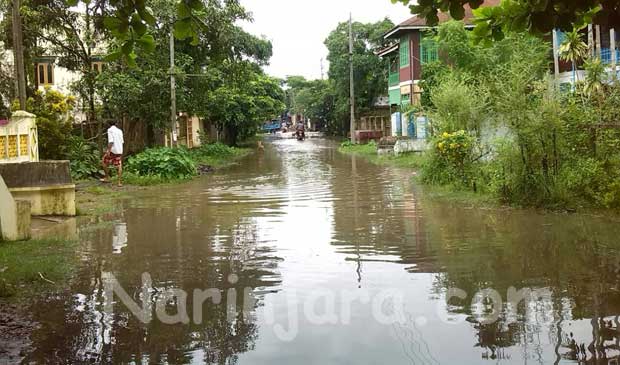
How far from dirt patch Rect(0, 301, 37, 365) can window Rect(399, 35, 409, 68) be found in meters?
32.1

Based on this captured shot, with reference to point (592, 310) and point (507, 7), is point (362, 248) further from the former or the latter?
point (507, 7)

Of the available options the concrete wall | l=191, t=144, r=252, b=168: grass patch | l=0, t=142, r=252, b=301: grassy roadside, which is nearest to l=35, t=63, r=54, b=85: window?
l=191, t=144, r=252, b=168: grass patch

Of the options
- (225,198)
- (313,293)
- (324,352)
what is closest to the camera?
(324,352)

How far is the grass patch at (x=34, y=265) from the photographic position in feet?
22.1

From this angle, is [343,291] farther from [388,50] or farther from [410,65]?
[388,50]

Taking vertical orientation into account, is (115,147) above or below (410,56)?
below

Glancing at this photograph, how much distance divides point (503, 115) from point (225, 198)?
6.27 metres

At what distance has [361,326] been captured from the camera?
541 cm

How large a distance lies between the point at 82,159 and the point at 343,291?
15.5 metres

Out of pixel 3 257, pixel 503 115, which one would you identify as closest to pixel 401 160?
pixel 503 115

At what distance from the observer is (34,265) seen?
7.58 m

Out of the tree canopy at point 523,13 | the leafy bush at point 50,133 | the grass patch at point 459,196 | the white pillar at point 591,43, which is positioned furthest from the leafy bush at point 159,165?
the tree canopy at point 523,13

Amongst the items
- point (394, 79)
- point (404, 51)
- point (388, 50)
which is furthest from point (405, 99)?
point (388, 50)

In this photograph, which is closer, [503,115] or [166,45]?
[503,115]
